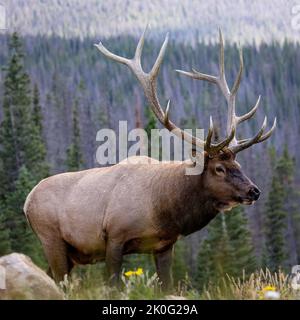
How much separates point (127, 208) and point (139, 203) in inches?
5.7

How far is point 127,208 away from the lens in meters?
9.36

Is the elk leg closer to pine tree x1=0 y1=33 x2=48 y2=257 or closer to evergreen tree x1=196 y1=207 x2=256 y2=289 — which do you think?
evergreen tree x1=196 y1=207 x2=256 y2=289

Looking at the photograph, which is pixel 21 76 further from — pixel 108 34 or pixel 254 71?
pixel 254 71

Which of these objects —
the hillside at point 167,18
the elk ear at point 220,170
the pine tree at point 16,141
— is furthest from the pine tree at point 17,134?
the hillside at point 167,18

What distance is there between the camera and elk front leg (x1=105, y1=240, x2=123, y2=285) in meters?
9.17

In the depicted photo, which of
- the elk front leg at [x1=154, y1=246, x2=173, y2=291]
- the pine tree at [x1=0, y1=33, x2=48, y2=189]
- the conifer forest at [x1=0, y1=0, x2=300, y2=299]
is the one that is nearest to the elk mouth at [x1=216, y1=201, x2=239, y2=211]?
the elk front leg at [x1=154, y1=246, x2=173, y2=291]

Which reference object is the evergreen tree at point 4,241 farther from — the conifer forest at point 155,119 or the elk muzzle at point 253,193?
the elk muzzle at point 253,193

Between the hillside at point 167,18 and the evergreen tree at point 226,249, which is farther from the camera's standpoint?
the hillside at point 167,18

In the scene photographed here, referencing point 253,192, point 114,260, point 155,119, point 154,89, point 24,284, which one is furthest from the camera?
point 155,119

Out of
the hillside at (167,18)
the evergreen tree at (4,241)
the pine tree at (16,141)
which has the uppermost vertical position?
the hillside at (167,18)

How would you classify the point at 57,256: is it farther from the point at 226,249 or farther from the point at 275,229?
the point at 275,229

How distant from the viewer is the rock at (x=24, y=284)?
6.26 m

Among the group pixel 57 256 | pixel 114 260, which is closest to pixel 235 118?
pixel 114 260
